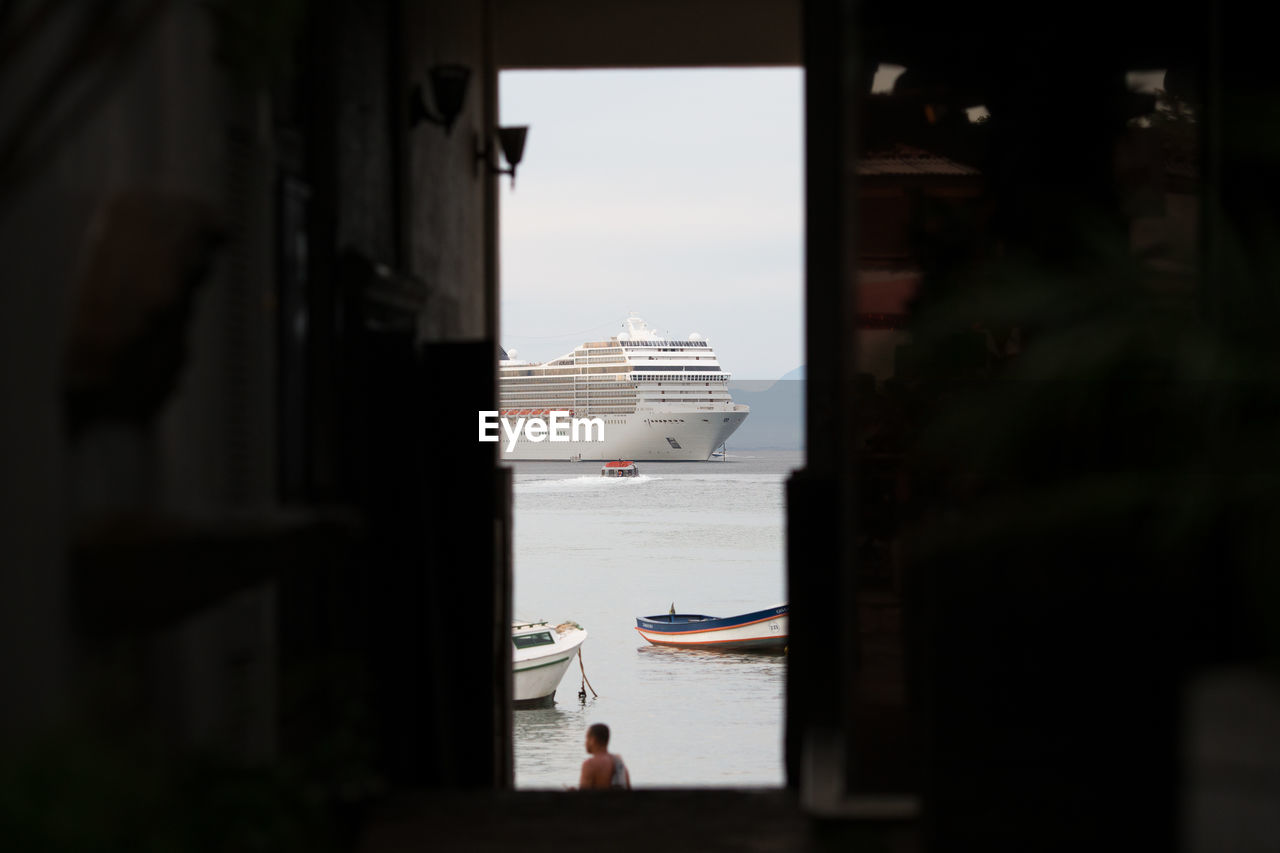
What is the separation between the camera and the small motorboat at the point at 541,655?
20.5m

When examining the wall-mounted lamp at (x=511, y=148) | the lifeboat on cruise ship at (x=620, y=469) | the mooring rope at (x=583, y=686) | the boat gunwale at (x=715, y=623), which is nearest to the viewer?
the wall-mounted lamp at (x=511, y=148)

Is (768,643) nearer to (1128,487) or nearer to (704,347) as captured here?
(1128,487)

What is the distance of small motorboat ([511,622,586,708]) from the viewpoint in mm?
20516

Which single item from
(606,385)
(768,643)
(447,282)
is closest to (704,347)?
(606,385)

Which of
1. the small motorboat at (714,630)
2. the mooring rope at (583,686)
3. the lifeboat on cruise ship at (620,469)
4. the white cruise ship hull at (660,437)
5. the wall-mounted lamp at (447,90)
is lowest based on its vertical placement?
the mooring rope at (583,686)

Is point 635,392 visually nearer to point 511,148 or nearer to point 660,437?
point 660,437

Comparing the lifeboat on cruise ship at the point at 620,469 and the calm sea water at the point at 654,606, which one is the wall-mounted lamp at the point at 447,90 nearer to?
the calm sea water at the point at 654,606

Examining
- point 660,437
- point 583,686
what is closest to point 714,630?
point 583,686

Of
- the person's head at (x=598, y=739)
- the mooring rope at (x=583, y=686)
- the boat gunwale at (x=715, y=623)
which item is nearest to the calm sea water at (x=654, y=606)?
the mooring rope at (x=583, y=686)

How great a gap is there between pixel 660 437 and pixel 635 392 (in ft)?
10.4

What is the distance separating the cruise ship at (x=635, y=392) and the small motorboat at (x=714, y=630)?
1431 inches

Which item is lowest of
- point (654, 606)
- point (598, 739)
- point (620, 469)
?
point (654, 606)

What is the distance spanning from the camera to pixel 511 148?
605 cm

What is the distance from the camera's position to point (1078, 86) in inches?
134
